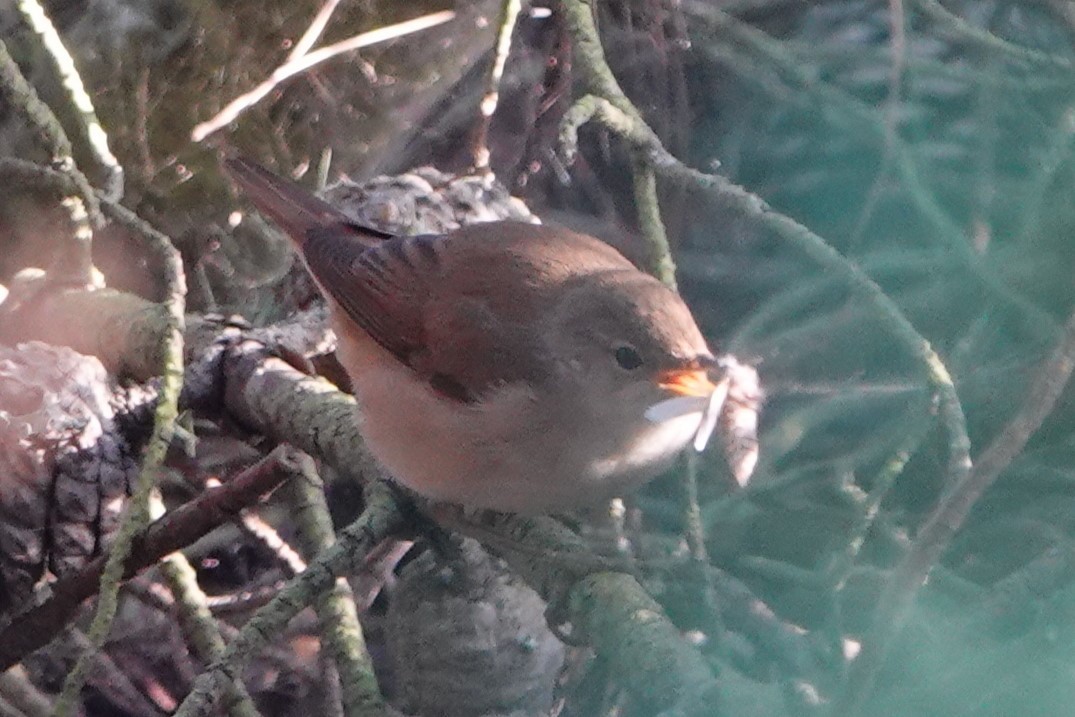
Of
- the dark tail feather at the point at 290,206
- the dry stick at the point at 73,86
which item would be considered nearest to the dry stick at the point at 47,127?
the dry stick at the point at 73,86

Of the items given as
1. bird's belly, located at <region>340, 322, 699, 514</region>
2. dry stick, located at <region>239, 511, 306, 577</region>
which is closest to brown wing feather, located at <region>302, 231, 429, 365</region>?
bird's belly, located at <region>340, 322, 699, 514</region>

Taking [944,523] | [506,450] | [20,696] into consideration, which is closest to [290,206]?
[506,450]

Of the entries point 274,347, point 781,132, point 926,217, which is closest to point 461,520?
point 274,347

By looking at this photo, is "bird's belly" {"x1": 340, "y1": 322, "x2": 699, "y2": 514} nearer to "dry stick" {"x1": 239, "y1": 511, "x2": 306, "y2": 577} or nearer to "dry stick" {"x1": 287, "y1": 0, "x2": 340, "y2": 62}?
"dry stick" {"x1": 239, "y1": 511, "x2": 306, "y2": 577}

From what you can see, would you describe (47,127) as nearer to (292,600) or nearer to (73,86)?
(73,86)

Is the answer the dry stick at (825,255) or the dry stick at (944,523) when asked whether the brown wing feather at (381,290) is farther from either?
the dry stick at (944,523)
